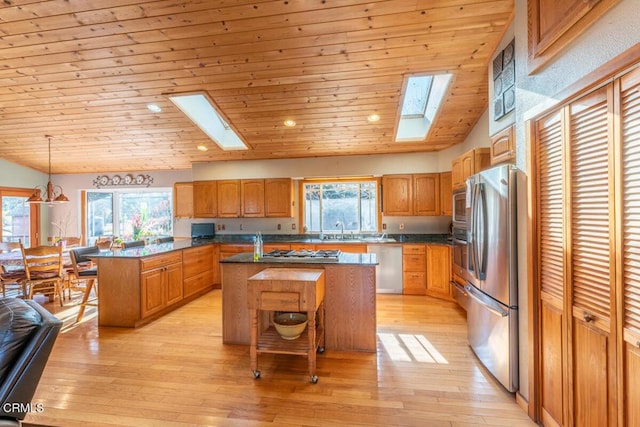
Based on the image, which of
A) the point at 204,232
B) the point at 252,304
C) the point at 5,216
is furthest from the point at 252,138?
the point at 5,216

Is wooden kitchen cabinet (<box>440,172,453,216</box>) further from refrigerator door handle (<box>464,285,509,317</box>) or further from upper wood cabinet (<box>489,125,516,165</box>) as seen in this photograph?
refrigerator door handle (<box>464,285,509,317</box>)

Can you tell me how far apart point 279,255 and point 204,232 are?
11.0ft

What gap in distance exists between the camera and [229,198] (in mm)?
5754

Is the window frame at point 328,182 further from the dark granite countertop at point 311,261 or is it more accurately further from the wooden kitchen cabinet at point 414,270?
the dark granite countertop at point 311,261

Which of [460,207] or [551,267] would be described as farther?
[460,207]

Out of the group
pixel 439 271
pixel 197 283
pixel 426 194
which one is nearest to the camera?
pixel 439 271

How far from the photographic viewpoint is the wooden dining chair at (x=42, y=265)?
394cm

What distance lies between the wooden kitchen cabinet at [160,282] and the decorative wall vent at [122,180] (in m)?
3.13

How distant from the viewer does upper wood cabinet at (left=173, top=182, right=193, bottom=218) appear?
6.00 meters

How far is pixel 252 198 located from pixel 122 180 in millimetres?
3242

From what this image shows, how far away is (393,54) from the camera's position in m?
3.03

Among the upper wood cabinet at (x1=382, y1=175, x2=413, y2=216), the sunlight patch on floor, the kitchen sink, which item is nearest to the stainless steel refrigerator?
the sunlight patch on floor

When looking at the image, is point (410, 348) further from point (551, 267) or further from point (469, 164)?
point (469, 164)

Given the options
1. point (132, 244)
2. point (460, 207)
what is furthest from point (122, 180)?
point (460, 207)
